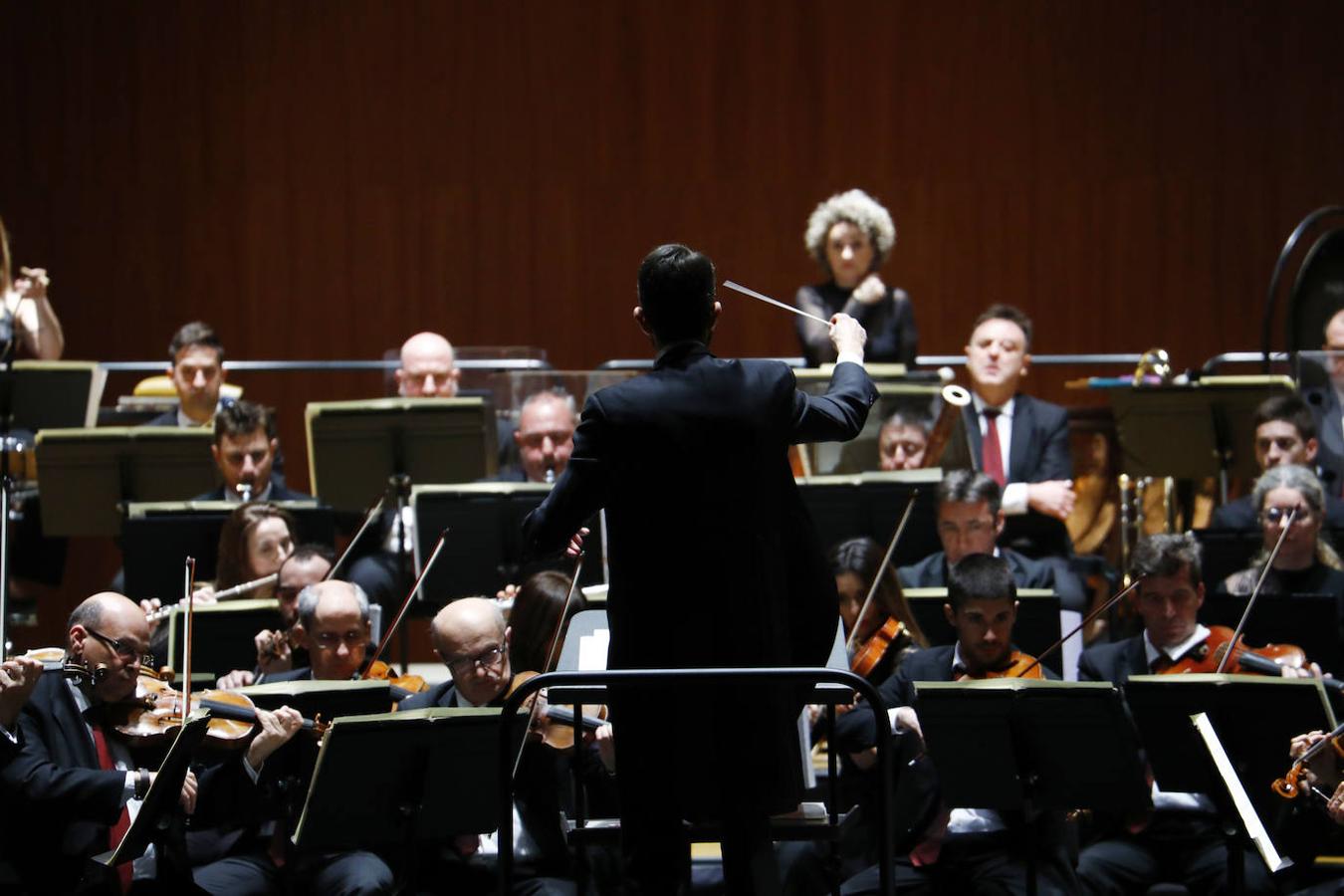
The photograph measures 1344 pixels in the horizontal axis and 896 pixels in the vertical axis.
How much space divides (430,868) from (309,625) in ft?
2.22

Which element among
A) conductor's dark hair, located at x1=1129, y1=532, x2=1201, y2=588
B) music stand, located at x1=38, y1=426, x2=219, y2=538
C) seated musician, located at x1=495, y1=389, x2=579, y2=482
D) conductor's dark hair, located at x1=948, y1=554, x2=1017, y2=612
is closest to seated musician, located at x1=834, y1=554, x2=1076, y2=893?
conductor's dark hair, located at x1=948, y1=554, x2=1017, y2=612

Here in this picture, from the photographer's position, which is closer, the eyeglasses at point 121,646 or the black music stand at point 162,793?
the black music stand at point 162,793

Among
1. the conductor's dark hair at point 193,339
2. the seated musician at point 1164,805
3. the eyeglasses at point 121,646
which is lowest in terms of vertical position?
the seated musician at point 1164,805

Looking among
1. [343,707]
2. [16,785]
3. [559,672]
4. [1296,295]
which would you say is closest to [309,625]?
[343,707]

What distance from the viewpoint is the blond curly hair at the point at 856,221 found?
21.5ft

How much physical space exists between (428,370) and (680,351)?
11.5 ft

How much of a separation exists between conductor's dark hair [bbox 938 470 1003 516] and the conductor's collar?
249cm

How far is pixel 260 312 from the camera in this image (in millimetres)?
8609

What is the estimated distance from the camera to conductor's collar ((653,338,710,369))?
288 centimetres

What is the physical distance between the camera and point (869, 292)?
21.3ft

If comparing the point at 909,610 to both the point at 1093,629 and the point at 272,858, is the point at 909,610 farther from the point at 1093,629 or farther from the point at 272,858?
the point at 272,858

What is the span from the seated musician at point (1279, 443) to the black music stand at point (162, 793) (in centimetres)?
316

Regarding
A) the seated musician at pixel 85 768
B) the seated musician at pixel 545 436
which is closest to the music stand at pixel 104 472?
the seated musician at pixel 545 436

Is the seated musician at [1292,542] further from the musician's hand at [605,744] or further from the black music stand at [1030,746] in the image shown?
the musician's hand at [605,744]
